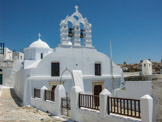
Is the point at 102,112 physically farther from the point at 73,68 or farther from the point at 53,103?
the point at 73,68

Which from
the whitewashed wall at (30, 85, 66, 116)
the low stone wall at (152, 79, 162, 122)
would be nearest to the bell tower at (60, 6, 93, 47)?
the whitewashed wall at (30, 85, 66, 116)

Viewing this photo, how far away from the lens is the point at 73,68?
611 inches

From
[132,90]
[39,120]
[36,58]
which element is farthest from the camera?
[36,58]

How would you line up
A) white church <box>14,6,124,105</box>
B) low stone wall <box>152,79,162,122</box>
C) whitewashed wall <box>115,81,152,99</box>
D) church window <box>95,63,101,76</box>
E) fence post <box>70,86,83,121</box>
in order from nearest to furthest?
low stone wall <box>152,79,162,122</box>, fence post <box>70,86,83,121</box>, whitewashed wall <box>115,81,152,99</box>, white church <box>14,6,124,105</box>, church window <box>95,63,101,76</box>

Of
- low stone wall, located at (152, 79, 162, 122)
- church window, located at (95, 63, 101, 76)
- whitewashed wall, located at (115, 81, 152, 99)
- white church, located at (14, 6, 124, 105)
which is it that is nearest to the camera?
low stone wall, located at (152, 79, 162, 122)

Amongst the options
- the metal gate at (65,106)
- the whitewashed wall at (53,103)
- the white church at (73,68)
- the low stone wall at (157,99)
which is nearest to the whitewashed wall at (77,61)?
the white church at (73,68)

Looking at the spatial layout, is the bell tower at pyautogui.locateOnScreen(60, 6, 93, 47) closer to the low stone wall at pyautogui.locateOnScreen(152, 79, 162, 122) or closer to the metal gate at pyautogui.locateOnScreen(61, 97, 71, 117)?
the metal gate at pyautogui.locateOnScreen(61, 97, 71, 117)

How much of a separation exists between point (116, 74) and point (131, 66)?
74.3 ft

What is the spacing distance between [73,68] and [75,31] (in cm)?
325

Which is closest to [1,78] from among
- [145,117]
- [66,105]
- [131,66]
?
[66,105]

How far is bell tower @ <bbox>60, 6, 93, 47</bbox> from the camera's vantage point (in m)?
15.1

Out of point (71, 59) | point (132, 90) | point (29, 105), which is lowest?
point (29, 105)

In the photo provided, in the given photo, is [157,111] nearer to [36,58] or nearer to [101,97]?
[101,97]

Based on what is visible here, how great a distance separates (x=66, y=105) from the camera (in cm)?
960
